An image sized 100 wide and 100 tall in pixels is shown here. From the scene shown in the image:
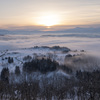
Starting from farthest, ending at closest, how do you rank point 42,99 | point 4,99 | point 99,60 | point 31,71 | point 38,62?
point 99,60, point 38,62, point 31,71, point 42,99, point 4,99

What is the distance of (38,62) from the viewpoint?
2773 centimetres

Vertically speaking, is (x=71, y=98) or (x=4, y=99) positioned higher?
(x=4, y=99)

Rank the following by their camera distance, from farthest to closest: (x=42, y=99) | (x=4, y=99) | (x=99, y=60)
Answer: (x=99, y=60)
(x=42, y=99)
(x=4, y=99)

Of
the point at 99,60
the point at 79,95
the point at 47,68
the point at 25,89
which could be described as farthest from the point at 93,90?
the point at 99,60

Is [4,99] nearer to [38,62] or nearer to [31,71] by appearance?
[31,71]

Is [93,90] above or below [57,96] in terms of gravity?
above

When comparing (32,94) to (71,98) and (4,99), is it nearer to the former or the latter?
(4,99)

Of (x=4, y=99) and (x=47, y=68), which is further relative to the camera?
(x=47, y=68)

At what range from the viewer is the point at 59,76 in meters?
21.6

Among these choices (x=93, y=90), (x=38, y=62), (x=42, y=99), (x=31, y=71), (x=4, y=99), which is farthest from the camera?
(x=38, y=62)

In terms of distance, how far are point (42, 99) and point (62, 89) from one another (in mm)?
2624

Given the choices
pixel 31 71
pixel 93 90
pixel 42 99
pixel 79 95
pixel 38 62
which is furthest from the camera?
pixel 38 62

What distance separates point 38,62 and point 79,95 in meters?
14.5

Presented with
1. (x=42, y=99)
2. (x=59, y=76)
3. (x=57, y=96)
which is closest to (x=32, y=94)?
(x=42, y=99)
